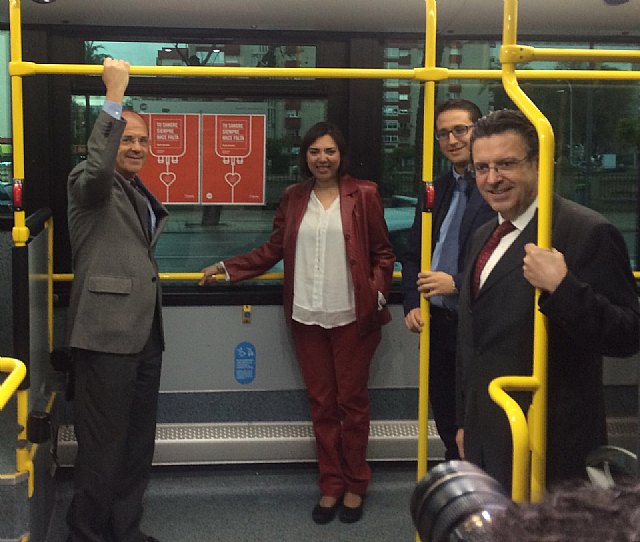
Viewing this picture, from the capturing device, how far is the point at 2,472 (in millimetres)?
2904

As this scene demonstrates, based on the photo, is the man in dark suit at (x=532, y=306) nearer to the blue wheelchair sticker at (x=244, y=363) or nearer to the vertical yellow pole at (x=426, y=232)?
the vertical yellow pole at (x=426, y=232)

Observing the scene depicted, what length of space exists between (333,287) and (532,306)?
5.40 ft

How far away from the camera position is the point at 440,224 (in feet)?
11.2

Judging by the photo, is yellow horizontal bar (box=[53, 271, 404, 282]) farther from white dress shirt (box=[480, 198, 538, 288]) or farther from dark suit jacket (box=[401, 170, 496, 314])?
white dress shirt (box=[480, 198, 538, 288])

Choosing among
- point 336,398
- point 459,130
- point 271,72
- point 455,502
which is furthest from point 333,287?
point 455,502

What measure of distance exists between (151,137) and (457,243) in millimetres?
1503

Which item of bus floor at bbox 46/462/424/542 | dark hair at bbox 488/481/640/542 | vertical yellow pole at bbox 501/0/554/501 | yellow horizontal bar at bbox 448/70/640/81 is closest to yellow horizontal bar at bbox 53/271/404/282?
bus floor at bbox 46/462/424/542

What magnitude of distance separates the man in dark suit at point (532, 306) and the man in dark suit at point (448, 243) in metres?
0.80

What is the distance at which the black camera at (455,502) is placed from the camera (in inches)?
34.5

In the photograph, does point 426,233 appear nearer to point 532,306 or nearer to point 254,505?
point 532,306

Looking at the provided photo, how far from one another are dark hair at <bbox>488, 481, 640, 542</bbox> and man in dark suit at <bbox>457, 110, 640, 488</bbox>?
1.14 meters

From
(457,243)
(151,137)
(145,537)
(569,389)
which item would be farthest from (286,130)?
(569,389)

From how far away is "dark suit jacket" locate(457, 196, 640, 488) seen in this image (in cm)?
185

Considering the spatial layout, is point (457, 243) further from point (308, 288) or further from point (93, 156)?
point (93, 156)
